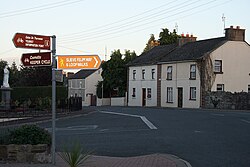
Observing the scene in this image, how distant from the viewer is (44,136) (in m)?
10.6

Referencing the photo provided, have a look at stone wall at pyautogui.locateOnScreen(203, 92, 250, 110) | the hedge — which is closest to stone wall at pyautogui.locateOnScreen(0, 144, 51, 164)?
stone wall at pyautogui.locateOnScreen(203, 92, 250, 110)

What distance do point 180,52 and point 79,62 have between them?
42.1 m

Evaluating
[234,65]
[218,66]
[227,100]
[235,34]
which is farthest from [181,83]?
[235,34]

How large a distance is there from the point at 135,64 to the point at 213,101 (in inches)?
707

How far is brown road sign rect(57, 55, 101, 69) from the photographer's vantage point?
9.15 m

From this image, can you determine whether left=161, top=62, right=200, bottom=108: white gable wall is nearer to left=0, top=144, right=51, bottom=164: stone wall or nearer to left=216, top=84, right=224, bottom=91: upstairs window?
left=216, top=84, right=224, bottom=91: upstairs window

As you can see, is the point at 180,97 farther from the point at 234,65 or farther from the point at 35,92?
the point at 35,92

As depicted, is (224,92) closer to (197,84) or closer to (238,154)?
(197,84)

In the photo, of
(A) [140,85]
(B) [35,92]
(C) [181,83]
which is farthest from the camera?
(A) [140,85]

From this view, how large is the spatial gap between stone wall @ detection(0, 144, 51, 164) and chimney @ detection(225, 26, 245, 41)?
37.9m

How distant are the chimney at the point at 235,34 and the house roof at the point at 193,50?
677 millimetres

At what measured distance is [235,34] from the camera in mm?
45531

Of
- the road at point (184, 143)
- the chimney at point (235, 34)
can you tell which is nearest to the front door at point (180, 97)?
the chimney at point (235, 34)

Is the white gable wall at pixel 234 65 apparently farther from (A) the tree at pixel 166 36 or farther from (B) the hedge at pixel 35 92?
(A) the tree at pixel 166 36
